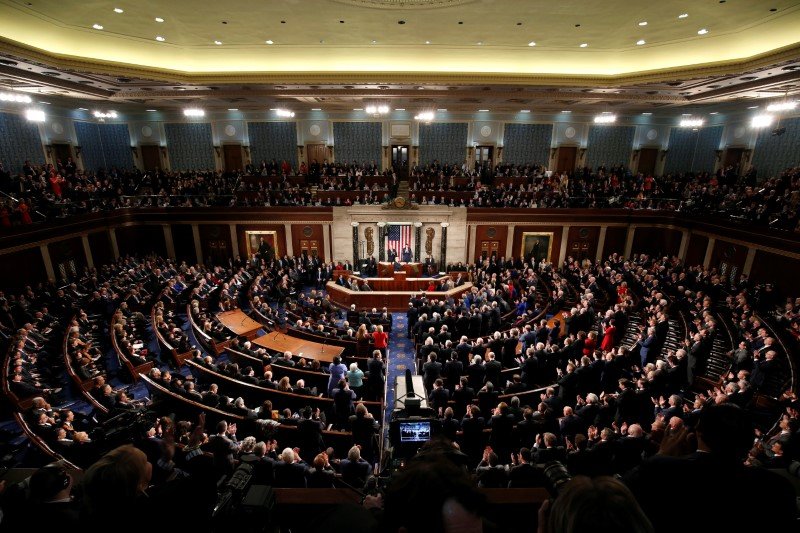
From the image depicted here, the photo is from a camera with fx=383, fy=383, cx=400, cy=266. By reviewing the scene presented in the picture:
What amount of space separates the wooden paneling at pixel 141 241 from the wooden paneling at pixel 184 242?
2.05ft

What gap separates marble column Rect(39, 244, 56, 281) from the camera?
15.2 meters

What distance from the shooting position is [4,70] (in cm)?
1222

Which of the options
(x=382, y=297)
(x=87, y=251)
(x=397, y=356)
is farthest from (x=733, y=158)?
(x=87, y=251)

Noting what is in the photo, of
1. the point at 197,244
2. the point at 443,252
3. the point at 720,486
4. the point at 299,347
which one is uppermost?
the point at 720,486

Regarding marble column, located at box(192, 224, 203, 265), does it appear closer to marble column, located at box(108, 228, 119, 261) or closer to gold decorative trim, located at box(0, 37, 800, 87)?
marble column, located at box(108, 228, 119, 261)

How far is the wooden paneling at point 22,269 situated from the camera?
1391 centimetres

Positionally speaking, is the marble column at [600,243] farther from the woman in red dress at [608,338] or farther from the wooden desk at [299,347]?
the wooden desk at [299,347]

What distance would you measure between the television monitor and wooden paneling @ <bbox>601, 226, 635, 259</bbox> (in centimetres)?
1946

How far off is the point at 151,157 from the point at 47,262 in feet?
34.8

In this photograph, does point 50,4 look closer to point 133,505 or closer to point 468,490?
point 133,505

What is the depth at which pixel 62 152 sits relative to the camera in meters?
20.3

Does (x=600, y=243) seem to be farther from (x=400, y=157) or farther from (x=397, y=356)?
(x=397, y=356)

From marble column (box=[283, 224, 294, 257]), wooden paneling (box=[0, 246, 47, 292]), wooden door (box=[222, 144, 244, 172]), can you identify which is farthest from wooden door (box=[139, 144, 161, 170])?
wooden paneling (box=[0, 246, 47, 292])

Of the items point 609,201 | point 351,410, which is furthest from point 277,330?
point 609,201
